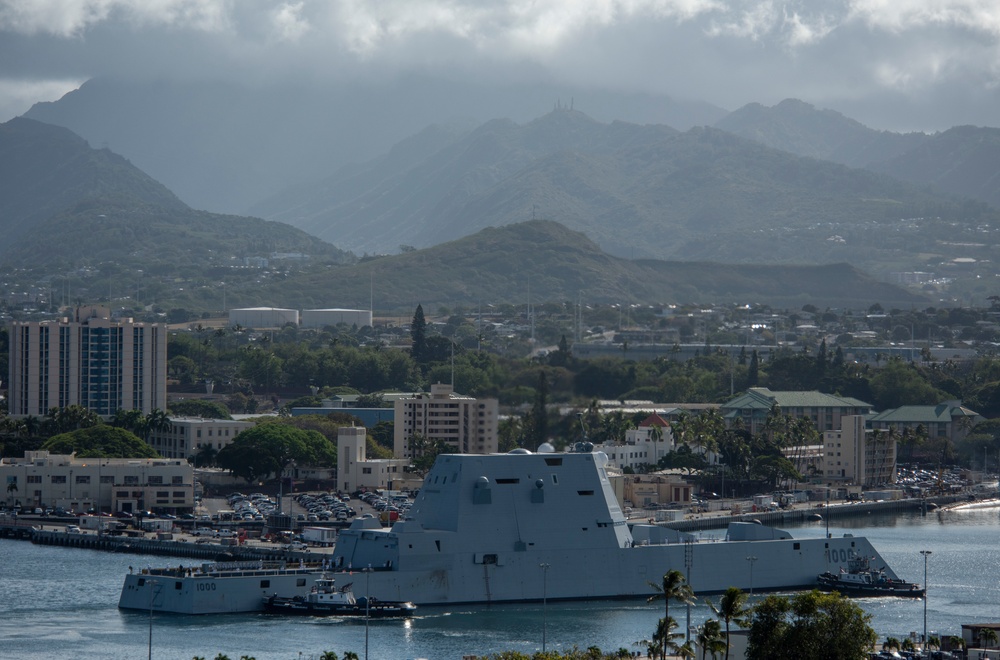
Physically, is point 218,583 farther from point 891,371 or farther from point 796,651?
point 891,371

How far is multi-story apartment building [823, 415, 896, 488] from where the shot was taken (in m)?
107

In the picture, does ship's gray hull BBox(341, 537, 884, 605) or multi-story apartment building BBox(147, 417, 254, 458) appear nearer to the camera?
ship's gray hull BBox(341, 537, 884, 605)

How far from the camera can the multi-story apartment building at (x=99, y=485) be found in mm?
85562

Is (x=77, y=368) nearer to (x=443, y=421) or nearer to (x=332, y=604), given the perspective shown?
(x=443, y=421)

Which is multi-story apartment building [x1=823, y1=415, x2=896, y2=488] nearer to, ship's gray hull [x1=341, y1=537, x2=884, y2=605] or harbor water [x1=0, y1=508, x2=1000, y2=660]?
harbor water [x1=0, y1=508, x2=1000, y2=660]

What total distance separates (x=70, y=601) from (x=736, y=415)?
65.2m

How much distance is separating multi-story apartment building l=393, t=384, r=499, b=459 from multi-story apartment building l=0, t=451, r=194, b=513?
14.7 metres

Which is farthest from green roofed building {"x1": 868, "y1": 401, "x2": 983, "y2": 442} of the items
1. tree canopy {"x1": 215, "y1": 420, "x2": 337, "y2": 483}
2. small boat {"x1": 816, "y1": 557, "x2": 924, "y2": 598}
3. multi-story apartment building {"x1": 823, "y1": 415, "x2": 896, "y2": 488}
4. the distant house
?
small boat {"x1": 816, "y1": 557, "x2": 924, "y2": 598}

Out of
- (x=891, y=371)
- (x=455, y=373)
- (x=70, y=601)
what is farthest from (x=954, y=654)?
(x=891, y=371)

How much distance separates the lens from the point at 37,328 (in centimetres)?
11194

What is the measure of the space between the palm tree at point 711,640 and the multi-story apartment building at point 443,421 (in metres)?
51.7

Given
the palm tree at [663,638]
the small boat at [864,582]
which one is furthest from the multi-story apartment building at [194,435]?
the palm tree at [663,638]

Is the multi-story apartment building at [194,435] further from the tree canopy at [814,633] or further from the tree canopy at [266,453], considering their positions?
the tree canopy at [814,633]

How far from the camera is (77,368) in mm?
111688
